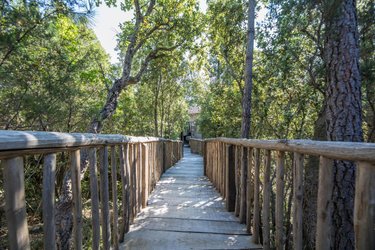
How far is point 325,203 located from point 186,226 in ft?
7.17

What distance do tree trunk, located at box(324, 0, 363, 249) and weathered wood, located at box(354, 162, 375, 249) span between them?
2668 mm

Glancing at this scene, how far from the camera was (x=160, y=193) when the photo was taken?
17.9 ft

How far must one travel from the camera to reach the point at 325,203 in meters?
1.65

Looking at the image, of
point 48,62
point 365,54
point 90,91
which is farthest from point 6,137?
point 90,91

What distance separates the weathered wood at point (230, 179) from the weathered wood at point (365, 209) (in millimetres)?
3080

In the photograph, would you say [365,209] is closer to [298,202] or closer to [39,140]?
[298,202]

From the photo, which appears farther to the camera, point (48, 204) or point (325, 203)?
point (325, 203)

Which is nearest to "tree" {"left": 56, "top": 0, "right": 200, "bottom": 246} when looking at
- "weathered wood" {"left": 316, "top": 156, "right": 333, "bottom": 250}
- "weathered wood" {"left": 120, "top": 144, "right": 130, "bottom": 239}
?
"weathered wood" {"left": 120, "top": 144, "right": 130, "bottom": 239}

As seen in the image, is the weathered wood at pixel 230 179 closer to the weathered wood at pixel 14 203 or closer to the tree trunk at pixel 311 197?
the tree trunk at pixel 311 197

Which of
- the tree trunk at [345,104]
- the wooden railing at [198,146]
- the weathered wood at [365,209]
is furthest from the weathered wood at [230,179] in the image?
the wooden railing at [198,146]

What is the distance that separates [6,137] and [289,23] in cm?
595

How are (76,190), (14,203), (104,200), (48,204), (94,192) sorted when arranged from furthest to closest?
(104,200), (94,192), (76,190), (48,204), (14,203)

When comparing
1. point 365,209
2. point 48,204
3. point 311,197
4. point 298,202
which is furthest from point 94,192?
point 311,197

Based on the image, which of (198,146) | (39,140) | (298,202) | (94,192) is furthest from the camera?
(198,146)
